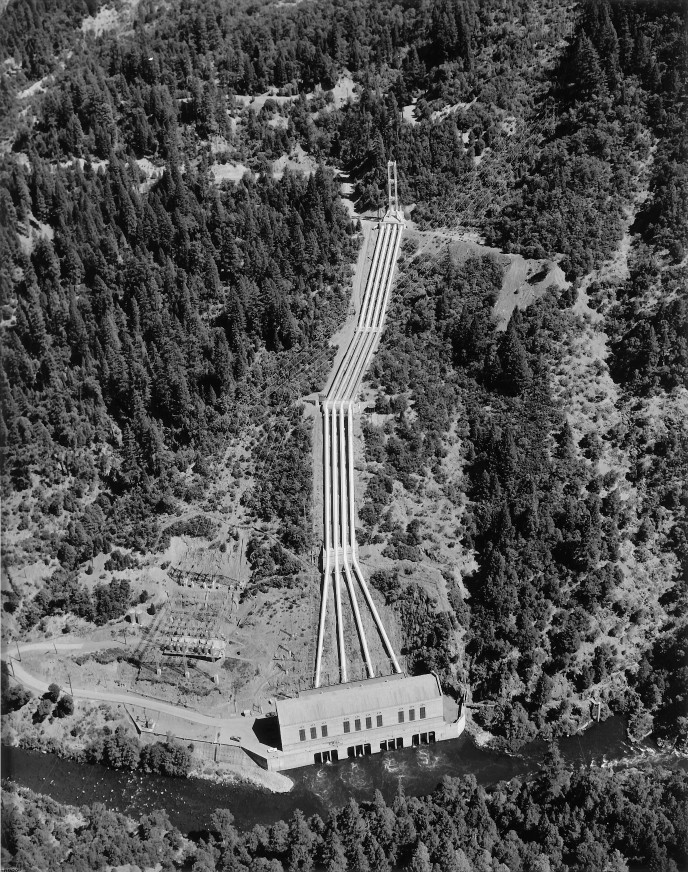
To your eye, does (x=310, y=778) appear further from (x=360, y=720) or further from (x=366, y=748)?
(x=360, y=720)

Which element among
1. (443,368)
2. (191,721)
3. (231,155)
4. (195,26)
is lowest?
(191,721)

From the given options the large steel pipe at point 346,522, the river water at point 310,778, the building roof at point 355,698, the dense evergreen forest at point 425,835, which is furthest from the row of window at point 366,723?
the dense evergreen forest at point 425,835

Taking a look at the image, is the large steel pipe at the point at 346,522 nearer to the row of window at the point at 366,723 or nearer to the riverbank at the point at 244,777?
the row of window at the point at 366,723

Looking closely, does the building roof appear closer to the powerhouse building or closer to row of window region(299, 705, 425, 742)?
the powerhouse building

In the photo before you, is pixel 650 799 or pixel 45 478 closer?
pixel 650 799

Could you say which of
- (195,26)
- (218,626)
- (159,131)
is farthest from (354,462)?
(195,26)

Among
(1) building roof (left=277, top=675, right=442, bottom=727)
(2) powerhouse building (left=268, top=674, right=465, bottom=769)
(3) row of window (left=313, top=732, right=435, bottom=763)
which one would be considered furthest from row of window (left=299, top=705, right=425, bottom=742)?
(3) row of window (left=313, top=732, right=435, bottom=763)

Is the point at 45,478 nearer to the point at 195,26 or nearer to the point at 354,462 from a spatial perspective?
the point at 354,462

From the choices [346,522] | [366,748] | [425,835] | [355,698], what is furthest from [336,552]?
[425,835]
